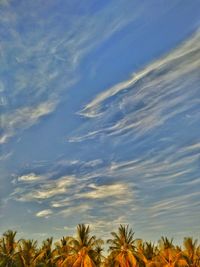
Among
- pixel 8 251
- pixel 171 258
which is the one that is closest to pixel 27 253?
pixel 8 251

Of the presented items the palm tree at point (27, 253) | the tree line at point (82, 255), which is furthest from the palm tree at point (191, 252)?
the palm tree at point (27, 253)

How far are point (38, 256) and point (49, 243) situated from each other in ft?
19.6

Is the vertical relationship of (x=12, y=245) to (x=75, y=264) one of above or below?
above

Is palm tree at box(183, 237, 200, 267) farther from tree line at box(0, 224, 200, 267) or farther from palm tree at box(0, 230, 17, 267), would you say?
palm tree at box(0, 230, 17, 267)

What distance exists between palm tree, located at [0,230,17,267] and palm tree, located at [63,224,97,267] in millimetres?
8366

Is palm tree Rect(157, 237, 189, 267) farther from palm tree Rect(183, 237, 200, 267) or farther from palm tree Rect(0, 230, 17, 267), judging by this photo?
palm tree Rect(0, 230, 17, 267)

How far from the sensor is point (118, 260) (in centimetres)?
5797

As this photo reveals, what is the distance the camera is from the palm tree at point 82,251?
178 feet

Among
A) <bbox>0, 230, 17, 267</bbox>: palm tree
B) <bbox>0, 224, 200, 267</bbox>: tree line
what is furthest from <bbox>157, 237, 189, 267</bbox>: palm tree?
<bbox>0, 230, 17, 267</bbox>: palm tree

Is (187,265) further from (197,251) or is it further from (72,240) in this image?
(72,240)

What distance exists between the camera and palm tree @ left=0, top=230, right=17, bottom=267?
56675 mm

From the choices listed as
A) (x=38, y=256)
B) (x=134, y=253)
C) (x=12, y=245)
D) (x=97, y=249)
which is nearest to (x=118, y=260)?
(x=134, y=253)

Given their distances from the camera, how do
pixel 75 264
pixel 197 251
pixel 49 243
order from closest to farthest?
pixel 75 264 → pixel 49 243 → pixel 197 251

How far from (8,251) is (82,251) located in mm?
11661
